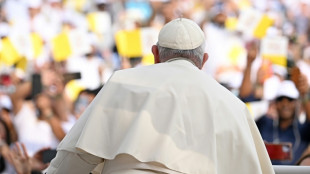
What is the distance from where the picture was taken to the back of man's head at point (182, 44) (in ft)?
13.0

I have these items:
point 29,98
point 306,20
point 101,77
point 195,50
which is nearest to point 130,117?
point 195,50

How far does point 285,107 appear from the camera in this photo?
27.4 feet

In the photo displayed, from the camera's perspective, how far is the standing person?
3.68m

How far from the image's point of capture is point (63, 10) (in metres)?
14.2

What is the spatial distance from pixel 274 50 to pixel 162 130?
721 cm

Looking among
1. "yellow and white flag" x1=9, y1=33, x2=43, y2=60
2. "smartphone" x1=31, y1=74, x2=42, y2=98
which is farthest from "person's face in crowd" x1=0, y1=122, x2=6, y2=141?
"yellow and white flag" x1=9, y1=33, x2=43, y2=60

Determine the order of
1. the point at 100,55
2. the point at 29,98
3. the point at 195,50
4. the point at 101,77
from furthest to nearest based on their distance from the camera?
1. the point at 100,55
2. the point at 101,77
3. the point at 29,98
4. the point at 195,50

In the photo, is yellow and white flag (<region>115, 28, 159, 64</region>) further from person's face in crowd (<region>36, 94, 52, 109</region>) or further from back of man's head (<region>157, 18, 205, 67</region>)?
back of man's head (<region>157, 18, 205, 67</region>)

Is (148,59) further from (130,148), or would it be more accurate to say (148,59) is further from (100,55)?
(130,148)

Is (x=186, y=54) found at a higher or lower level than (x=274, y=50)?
higher

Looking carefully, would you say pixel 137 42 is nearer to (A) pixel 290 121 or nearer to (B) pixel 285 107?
(B) pixel 285 107

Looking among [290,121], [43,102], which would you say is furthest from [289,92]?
[43,102]

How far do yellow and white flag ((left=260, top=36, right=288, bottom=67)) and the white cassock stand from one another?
693 cm

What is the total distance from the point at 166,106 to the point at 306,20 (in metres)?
12.5
